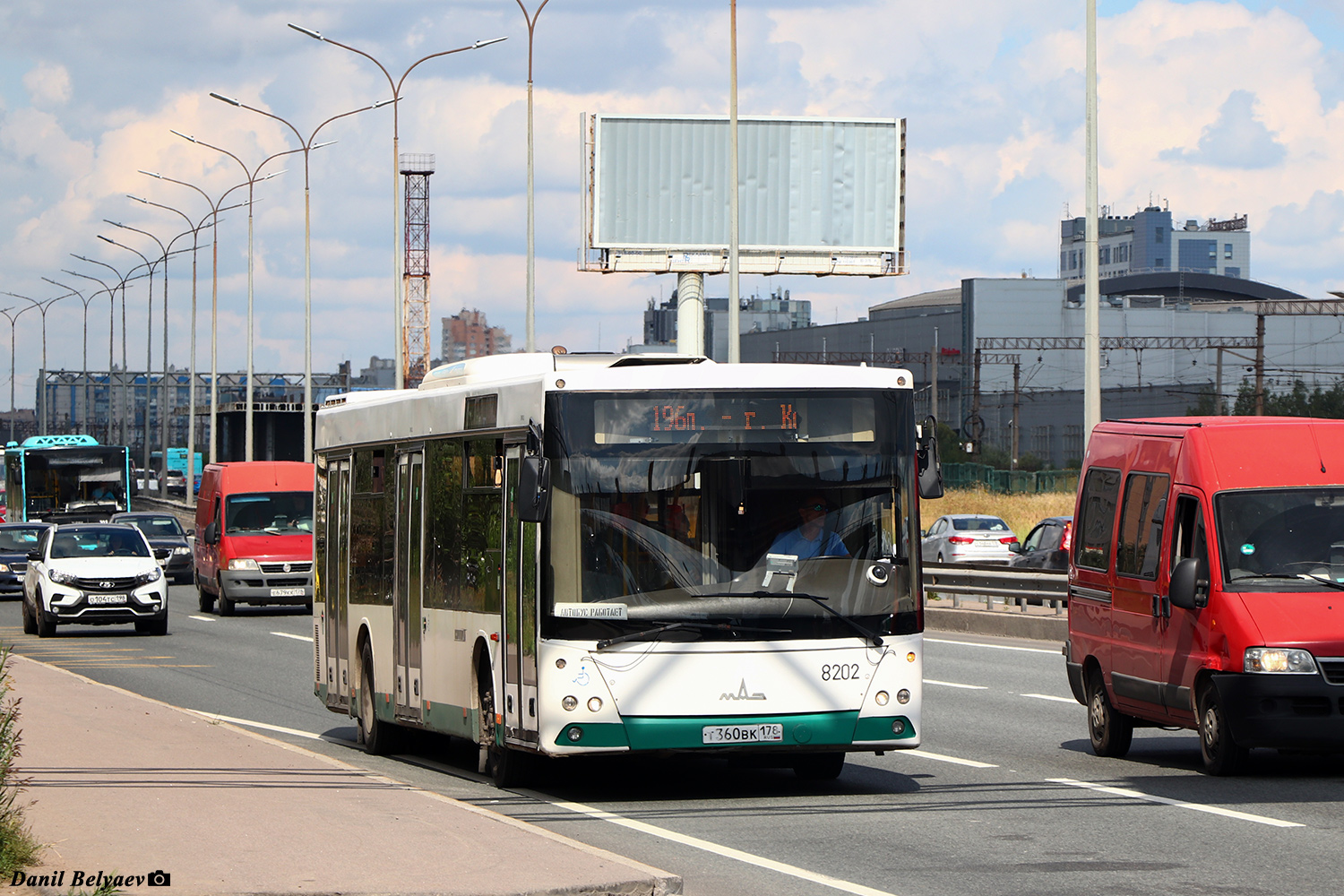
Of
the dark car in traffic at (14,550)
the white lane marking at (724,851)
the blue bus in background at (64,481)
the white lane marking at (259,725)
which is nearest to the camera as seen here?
the white lane marking at (724,851)

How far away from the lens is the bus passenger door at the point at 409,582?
13.7 meters

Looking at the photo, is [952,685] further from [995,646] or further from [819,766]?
[819,766]

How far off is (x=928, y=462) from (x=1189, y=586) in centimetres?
184

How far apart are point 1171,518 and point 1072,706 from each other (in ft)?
16.7

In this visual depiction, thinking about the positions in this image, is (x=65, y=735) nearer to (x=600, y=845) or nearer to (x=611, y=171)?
(x=600, y=845)

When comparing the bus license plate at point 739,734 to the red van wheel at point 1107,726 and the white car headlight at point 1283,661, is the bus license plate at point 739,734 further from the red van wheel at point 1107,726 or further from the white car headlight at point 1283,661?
the red van wheel at point 1107,726

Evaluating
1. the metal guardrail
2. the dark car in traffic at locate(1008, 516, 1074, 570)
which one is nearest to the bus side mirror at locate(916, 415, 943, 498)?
the metal guardrail

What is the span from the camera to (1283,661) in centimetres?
1175

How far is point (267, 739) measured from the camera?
1411 cm

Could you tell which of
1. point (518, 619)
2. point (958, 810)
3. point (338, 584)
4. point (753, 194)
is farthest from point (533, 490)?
point (753, 194)

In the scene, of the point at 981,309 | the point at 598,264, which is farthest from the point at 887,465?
the point at 981,309

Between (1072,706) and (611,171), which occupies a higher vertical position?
(611,171)

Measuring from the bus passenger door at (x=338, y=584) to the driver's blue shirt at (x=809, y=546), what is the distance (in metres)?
5.35

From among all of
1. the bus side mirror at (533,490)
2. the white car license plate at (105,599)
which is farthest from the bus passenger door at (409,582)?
the white car license plate at (105,599)
